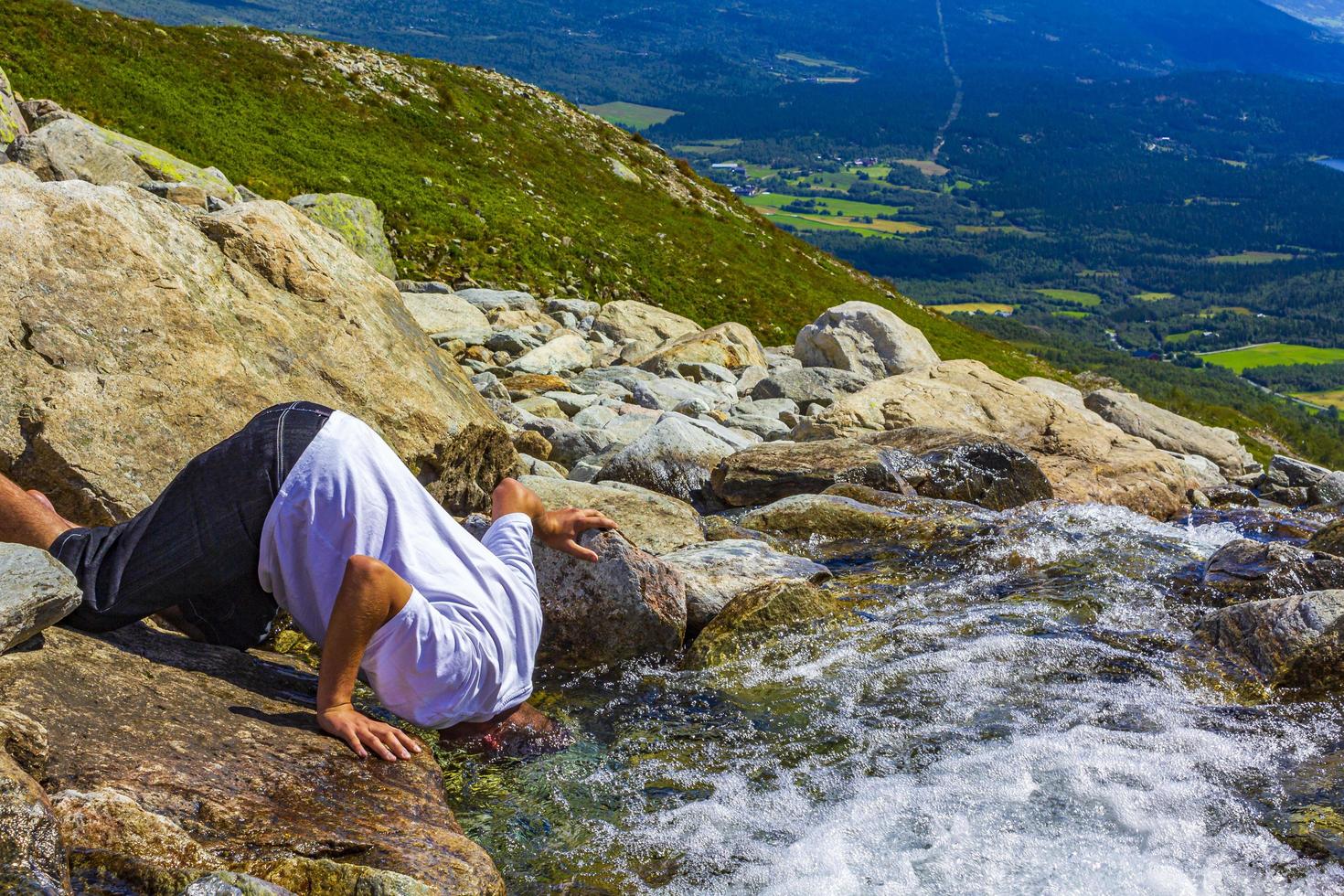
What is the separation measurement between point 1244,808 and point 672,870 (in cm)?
359

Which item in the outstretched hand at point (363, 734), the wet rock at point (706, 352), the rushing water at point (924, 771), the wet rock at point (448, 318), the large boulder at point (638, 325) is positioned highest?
the outstretched hand at point (363, 734)

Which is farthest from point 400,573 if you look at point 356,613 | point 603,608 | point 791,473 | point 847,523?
point 791,473

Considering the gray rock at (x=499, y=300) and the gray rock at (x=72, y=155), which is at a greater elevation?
the gray rock at (x=72, y=155)

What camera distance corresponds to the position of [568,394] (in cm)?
2125

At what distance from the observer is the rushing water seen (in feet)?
19.2

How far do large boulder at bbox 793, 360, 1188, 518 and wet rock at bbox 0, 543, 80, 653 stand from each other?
1418 cm

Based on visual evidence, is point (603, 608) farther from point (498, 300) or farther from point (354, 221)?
point (354, 221)

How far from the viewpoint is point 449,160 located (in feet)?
166

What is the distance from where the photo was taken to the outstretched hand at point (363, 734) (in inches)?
226

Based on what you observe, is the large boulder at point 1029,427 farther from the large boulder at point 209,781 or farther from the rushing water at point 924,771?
the large boulder at point 209,781

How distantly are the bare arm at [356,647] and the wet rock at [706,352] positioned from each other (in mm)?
21406

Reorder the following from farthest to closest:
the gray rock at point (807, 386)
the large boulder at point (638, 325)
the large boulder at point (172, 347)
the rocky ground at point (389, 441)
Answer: the large boulder at point (638, 325)
the gray rock at point (807, 386)
the large boulder at point (172, 347)
the rocky ground at point (389, 441)

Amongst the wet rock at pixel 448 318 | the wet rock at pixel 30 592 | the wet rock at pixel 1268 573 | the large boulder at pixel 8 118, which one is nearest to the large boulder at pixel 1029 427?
the wet rock at pixel 1268 573

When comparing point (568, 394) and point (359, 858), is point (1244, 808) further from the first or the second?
point (568, 394)
